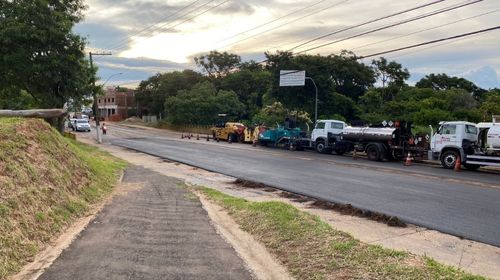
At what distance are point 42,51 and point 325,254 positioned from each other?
96.1 feet

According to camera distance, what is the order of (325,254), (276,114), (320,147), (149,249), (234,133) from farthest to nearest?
(276,114) < (234,133) < (320,147) < (149,249) < (325,254)

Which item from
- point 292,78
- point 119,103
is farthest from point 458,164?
point 119,103

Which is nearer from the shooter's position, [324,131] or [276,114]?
[324,131]

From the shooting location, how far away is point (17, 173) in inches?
324

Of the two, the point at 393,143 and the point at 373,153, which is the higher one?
the point at 393,143

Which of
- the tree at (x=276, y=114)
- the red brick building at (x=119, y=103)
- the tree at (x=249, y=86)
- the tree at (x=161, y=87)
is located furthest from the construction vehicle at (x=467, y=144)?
the red brick building at (x=119, y=103)

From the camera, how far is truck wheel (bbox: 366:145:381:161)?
27.6 m

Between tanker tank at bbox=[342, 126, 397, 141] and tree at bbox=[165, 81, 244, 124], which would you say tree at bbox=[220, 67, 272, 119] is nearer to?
tree at bbox=[165, 81, 244, 124]

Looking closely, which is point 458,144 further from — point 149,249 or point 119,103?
point 119,103

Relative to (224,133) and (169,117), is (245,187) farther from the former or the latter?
(169,117)

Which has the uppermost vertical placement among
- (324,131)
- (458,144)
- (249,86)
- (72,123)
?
(249,86)

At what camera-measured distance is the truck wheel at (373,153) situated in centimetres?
2759

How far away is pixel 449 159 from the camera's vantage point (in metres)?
23.6

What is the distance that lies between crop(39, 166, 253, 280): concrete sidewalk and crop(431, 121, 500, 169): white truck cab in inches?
658
